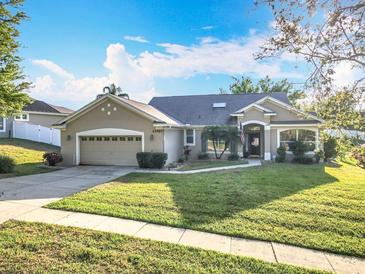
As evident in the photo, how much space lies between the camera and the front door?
20.0 m

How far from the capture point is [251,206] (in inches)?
266

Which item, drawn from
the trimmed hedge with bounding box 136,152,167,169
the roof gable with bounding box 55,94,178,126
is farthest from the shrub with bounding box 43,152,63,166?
the trimmed hedge with bounding box 136,152,167,169

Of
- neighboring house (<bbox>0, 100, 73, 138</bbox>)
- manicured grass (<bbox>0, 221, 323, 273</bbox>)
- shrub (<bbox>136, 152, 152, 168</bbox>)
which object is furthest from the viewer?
neighboring house (<bbox>0, 100, 73, 138</bbox>)

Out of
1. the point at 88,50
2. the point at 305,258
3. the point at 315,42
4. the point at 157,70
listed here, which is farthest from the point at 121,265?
the point at 157,70

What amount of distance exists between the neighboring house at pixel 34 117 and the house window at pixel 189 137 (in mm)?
15622

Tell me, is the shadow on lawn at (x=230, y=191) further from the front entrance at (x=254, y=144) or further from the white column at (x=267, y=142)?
the front entrance at (x=254, y=144)

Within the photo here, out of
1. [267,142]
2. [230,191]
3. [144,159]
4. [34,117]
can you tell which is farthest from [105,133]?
[34,117]

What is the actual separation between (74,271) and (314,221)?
5.29m

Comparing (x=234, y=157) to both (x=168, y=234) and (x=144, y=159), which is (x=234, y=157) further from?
(x=168, y=234)

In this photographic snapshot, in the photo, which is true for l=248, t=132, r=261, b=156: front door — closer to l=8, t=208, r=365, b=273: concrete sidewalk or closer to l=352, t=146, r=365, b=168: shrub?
l=352, t=146, r=365, b=168: shrub

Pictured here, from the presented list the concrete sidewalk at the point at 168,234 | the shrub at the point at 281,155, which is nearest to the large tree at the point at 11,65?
the concrete sidewalk at the point at 168,234

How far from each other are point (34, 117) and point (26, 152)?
8.59 meters

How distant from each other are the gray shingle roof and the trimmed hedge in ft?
20.5

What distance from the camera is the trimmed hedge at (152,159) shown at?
14109 mm
